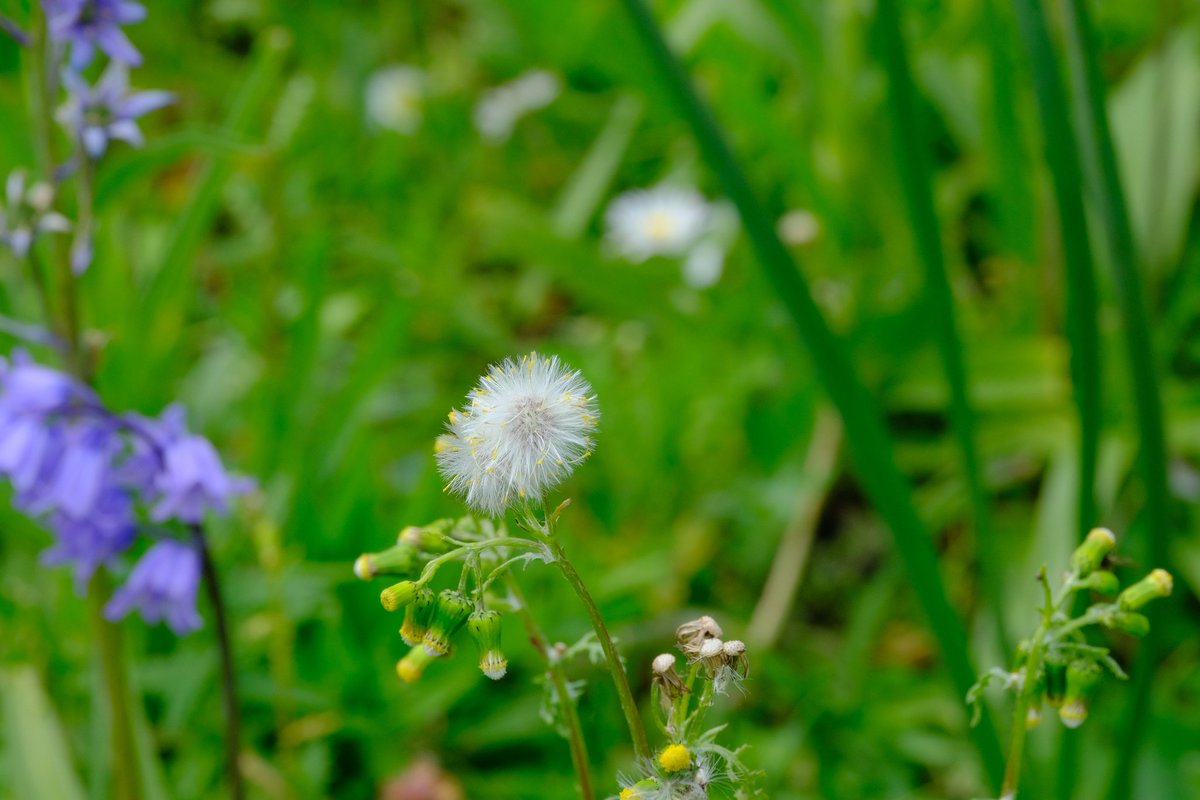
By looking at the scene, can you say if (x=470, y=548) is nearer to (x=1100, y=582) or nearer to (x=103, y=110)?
(x=1100, y=582)

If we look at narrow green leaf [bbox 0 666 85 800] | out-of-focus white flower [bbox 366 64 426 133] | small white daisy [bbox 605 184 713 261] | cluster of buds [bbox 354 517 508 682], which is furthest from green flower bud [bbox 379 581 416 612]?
out-of-focus white flower [bbox 366 64 426 133]

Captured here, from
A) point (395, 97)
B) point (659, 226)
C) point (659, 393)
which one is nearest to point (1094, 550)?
point (659, 393)

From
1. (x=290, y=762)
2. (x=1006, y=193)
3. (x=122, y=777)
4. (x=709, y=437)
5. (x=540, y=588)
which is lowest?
(x=122, y=777)

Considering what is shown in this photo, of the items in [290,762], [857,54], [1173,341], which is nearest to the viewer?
[290,762]

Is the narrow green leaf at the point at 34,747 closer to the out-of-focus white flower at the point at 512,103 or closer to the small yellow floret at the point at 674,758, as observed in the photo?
the small yellow floret at the point at 674,758

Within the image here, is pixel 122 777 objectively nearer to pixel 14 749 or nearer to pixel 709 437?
pixel 14 749

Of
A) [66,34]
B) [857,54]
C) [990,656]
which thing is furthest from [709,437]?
[66,34]

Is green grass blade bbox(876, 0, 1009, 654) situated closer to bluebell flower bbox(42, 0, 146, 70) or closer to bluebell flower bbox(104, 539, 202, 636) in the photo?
bluebell flower bbox(42, 0, 146, 70)
